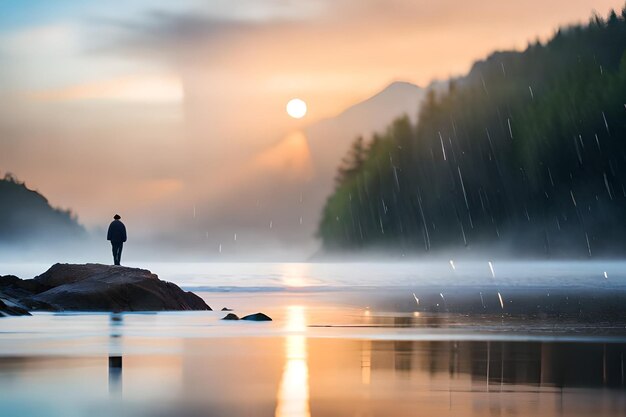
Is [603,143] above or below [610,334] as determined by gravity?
above

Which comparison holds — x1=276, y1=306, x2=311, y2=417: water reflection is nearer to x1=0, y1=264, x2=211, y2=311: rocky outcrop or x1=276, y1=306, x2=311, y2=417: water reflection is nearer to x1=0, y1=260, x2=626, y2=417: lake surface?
x1=0, y1=260, x2=626, y2=417: lake surface

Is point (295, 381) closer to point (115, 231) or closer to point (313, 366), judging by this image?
point (313, 366)

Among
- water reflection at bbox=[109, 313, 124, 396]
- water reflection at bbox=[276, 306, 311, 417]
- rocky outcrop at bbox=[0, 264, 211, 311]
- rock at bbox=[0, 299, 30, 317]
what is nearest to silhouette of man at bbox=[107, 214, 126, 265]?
rocky outcrop at bbox=[0, 264, 211, 311]

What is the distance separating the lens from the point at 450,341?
26.1 m

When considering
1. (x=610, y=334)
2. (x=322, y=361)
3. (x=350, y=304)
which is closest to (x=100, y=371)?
(x=322, y=361)

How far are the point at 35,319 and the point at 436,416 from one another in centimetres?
2115

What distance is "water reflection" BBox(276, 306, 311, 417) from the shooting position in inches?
594

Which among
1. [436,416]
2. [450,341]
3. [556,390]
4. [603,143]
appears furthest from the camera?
[603,143]

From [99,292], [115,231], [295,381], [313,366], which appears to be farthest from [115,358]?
[115,231]

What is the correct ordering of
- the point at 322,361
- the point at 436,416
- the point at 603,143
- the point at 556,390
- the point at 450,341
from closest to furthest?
the point at 436,416 → the point at 556,390 → the point at 322,361 → the point at 450,341 → the point at 603,143

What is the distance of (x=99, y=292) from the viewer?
3978cm

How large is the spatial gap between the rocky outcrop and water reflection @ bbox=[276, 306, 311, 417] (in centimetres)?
1126

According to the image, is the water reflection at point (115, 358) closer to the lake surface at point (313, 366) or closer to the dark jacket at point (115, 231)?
the lake surface at point (313, 366)

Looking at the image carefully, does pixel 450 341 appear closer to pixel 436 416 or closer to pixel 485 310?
pixel 436 416
